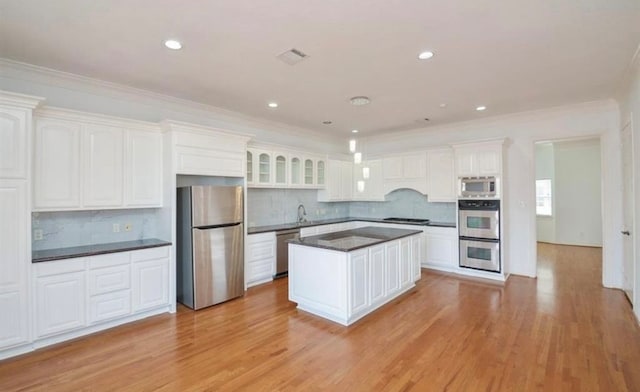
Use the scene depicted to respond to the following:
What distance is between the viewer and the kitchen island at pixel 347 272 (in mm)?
3338

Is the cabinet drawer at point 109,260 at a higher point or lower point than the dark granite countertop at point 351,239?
lower

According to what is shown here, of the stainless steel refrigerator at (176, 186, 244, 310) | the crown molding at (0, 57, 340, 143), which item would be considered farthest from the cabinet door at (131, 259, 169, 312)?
the crown molding at (0, 57, 340, 143)

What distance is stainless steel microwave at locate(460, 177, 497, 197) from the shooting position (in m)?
5.00

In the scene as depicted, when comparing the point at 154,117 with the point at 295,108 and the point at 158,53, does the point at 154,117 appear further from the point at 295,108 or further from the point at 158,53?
the point at 295,108

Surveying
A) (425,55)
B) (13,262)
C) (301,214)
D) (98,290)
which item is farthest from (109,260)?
(425,55)

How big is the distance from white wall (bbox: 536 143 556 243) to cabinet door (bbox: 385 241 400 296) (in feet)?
21.8

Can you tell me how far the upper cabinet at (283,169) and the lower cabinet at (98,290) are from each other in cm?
191

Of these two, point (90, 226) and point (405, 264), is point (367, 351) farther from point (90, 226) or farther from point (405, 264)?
point (90, 226)

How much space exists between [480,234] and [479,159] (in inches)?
49.8

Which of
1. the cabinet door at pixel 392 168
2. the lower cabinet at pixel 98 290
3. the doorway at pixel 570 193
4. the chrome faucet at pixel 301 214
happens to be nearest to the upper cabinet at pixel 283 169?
the chrome faucet at pixel 301 214

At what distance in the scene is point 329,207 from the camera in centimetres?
697

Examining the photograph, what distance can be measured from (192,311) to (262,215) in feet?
7.03

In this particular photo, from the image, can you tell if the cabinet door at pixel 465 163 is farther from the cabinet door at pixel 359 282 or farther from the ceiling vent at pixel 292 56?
the ceiling vent at pixel 292 56

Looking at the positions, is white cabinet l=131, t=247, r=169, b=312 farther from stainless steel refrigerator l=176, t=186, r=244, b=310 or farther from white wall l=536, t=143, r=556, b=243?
white wall l=536, t=143, r=556, b=243
